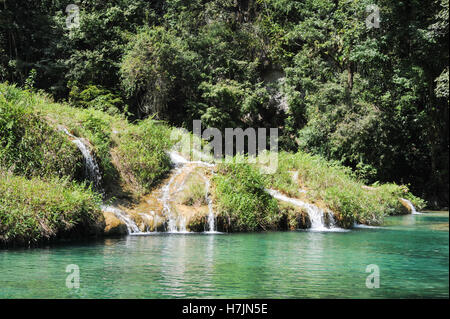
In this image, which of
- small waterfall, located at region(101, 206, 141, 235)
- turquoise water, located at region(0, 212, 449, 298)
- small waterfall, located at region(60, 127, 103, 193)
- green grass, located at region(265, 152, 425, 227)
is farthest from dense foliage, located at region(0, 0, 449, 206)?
turquoise water, located at region(0, 212, 449, 298)

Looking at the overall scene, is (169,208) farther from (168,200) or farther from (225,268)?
(225,268)

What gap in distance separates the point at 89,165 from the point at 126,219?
1.86m

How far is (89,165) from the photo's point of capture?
11.9m

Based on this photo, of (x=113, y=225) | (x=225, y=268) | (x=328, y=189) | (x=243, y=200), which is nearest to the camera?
(x=225, y=268)

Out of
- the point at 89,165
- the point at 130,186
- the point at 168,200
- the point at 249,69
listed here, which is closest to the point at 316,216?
the point at 168,200

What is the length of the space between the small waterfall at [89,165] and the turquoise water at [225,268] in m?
2.58

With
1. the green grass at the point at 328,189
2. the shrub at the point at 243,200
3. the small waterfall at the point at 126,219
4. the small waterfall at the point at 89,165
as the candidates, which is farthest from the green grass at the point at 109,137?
the green grass at the point at 328,189

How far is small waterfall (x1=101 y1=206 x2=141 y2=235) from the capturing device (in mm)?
10991

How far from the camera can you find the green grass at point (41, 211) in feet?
27.5

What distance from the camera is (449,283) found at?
1.00 metres

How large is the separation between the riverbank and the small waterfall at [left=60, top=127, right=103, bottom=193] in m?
0.03

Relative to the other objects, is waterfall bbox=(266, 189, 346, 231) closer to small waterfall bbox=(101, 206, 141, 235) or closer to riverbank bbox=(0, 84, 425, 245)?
riverbank bbox=(0, 84, 425, 245)

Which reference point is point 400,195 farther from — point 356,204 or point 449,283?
point 449,283

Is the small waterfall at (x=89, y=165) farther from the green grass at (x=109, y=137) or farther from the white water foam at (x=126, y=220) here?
the white water foam at (x=126, y=220)
